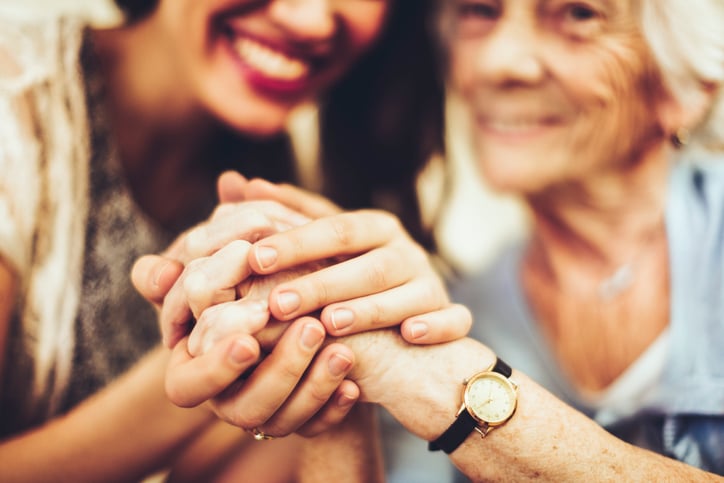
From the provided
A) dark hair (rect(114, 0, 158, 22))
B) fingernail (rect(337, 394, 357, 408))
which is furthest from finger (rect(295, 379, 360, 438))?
dark hair (rect(114, 0, 158, 22))

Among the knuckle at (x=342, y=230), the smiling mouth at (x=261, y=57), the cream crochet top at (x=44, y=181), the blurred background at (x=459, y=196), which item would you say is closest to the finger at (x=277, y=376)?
the knuckle at (x=342, y=230)

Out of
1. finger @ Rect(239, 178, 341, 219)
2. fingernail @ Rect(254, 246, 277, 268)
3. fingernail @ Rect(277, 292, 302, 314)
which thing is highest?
fingernail @ Rect(254, 246, 277, 268)

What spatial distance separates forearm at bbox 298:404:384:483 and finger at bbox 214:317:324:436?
0.63ft

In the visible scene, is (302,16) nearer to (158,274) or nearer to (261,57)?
(261,57)

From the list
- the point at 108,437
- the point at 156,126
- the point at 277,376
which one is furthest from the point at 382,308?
the point at 156,126

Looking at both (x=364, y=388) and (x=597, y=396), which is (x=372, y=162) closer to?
(x=597, y=396)

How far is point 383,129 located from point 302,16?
47 cm

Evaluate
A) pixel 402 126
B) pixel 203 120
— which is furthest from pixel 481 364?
pixel 203 120

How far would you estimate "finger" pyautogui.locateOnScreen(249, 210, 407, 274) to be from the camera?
2.33ft

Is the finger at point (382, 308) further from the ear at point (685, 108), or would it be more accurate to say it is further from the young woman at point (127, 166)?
the ear at point (685, 108)

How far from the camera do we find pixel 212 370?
2.15 ft

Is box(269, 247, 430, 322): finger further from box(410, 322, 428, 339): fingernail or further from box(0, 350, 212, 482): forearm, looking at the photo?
box(0, 350, 212, 482): forearm

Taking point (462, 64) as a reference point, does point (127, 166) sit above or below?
below

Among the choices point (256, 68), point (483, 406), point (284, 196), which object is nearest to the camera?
point (483, 406)
